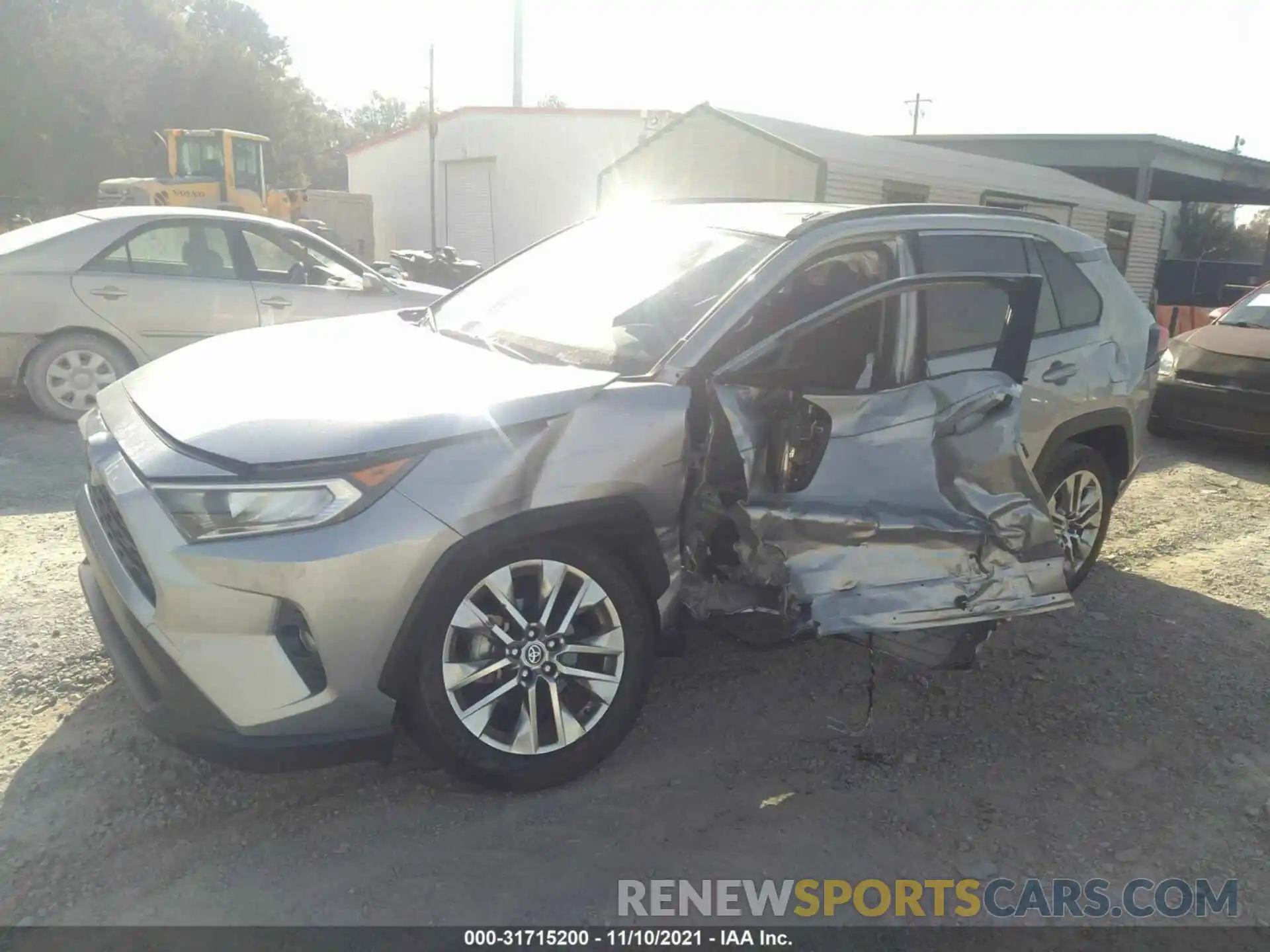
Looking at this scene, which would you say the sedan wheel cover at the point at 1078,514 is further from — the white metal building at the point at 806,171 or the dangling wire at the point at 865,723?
the white metal building at the point at 806,171

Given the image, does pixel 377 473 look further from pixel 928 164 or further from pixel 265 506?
pixel 928 164

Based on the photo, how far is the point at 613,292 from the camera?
3605mm

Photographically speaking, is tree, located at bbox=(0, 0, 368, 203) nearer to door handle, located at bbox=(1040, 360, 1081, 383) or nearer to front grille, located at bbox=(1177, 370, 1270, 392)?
front grille, located at bbox=(1177, 370, 1270, 392)

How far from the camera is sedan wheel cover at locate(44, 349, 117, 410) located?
6.94 metres

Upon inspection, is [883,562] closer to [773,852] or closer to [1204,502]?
[773,852]

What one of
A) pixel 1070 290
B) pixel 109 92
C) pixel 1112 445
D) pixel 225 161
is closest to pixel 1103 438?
pixel 1112 445

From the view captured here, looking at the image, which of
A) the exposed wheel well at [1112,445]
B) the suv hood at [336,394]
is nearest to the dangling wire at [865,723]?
the suv hood at [336,394]

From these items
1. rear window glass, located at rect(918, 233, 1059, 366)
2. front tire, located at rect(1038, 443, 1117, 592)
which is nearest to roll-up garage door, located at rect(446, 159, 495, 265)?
front tire, located at rect(1038, 443, 1117, 592)

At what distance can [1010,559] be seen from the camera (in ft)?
10.9

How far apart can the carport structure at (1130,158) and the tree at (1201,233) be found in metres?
16.0

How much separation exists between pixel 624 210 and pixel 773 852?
2895mm

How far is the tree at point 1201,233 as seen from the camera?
42.6 meters

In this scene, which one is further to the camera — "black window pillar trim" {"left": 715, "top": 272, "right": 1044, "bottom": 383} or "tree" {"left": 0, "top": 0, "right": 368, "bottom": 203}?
"tree" {"left": 0, "top": 0, "right": 368, "bottom": 203}

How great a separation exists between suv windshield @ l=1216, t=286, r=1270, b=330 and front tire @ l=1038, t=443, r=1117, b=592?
16.0 feet
